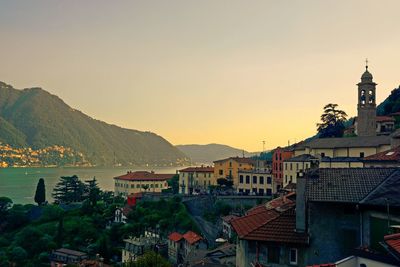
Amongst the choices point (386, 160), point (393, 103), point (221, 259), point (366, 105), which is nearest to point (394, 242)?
point (221, 259)

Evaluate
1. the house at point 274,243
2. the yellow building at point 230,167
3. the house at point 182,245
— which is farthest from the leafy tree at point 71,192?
the house at point 274,243

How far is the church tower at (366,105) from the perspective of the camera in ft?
215

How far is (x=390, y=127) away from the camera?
71.0 meters

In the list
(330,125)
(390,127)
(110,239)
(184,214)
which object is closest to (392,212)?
(184,214)

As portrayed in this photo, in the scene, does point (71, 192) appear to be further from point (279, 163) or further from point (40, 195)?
point (279, 163)

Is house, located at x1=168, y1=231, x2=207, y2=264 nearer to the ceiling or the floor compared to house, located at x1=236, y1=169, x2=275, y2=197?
nearer to the floor

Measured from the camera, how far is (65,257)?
196 feet

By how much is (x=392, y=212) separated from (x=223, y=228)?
41550mm

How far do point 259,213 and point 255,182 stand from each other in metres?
54.2

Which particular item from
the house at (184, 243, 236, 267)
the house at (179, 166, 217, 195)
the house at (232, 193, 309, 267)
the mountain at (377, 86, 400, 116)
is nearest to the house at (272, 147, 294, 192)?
the house at (179, 166, 217, 195)

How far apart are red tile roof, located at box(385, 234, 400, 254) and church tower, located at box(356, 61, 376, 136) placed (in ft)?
186

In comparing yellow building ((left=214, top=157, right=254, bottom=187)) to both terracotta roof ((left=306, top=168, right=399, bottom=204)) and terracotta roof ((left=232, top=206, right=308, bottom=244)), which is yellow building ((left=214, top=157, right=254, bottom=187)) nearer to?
terracotta roof ((left=232, top=206, right=308, bottom=244))

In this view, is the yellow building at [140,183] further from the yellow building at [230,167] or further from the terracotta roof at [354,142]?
the terracotta roof at [354,142]

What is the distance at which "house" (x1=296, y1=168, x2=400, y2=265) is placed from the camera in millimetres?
16547
